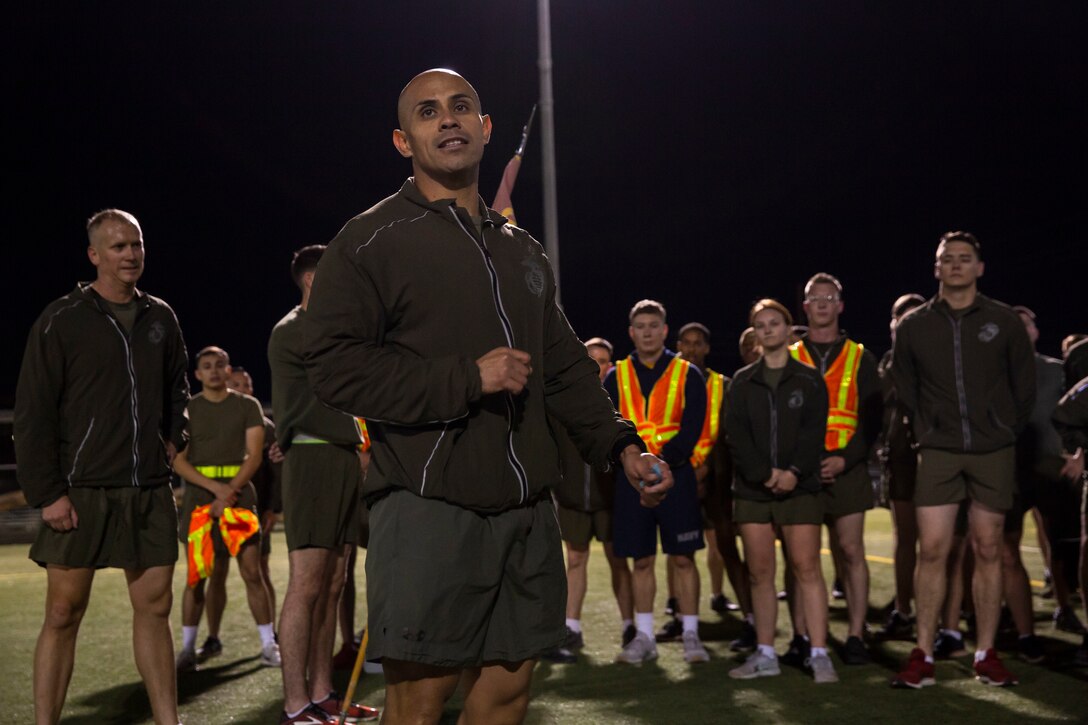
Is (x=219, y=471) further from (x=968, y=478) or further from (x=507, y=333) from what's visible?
(x=507, y=333)

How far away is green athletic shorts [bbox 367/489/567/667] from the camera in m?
2.81

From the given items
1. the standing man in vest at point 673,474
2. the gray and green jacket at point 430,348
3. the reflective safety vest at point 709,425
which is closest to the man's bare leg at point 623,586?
the standing man in vest at point 673,474

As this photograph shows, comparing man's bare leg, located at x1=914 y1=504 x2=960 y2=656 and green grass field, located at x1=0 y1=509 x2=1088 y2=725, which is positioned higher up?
man's bare leg, located at x1=914 y1=504 x2=960 y2=656

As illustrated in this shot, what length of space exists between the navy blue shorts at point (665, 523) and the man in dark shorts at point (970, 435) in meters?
1.47

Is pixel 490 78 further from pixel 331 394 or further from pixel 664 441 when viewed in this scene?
pixel 331 394

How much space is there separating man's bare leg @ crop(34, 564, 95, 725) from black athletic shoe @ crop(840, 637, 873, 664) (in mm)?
4292

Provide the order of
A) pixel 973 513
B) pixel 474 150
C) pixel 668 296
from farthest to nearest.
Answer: pixel 668 296 < pixel 973 513 < pixel 474 150

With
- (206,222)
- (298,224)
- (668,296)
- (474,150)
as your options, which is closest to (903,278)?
(668,296)

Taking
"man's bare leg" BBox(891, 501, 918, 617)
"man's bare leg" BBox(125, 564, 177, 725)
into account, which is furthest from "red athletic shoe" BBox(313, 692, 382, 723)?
"man's bare leg" BBox(891, 501, 918, 617)

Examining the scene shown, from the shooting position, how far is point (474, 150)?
309 centimetres

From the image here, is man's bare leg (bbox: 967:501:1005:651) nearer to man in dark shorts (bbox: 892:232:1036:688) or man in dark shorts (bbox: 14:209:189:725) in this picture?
man in dark shorts (bbox: 892:232:1036:688)

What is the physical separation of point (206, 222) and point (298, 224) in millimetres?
3311

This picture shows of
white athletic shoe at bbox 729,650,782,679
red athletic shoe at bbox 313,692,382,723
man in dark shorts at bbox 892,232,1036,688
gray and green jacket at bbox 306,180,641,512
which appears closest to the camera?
gray and green jacket at bbox 306,180,641,512

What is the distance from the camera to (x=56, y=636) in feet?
15.0
